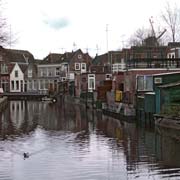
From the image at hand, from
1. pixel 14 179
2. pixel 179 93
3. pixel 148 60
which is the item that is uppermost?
pixel 148 60

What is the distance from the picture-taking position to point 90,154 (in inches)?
898

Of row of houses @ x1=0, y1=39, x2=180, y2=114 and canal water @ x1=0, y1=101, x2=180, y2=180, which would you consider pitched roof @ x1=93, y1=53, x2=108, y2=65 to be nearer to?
row of houses @ x1=0, y1=39, x2=180, y2=114

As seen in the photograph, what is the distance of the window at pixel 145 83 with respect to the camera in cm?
4325

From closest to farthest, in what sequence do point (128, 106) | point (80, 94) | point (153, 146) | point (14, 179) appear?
point (14, 179) < point (153, 146) < point (128, 106) < point (80, 94)

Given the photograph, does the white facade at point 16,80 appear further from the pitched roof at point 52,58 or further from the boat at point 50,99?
the boat at point 50,99

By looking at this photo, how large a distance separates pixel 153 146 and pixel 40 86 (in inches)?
3322

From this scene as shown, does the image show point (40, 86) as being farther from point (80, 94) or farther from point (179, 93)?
point (179, 93)

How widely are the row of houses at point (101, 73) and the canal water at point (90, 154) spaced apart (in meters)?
7.58

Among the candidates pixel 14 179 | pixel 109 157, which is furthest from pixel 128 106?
pixel 14 179

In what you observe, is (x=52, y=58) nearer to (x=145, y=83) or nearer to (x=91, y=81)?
(x=91, y=81)

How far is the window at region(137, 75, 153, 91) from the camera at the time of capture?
4325 cm

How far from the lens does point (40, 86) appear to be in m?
109

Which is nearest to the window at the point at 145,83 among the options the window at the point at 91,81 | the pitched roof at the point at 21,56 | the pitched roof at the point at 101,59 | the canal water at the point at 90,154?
the canal water at the point at 90,154

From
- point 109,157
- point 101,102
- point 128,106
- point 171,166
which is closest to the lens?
point 171,166
